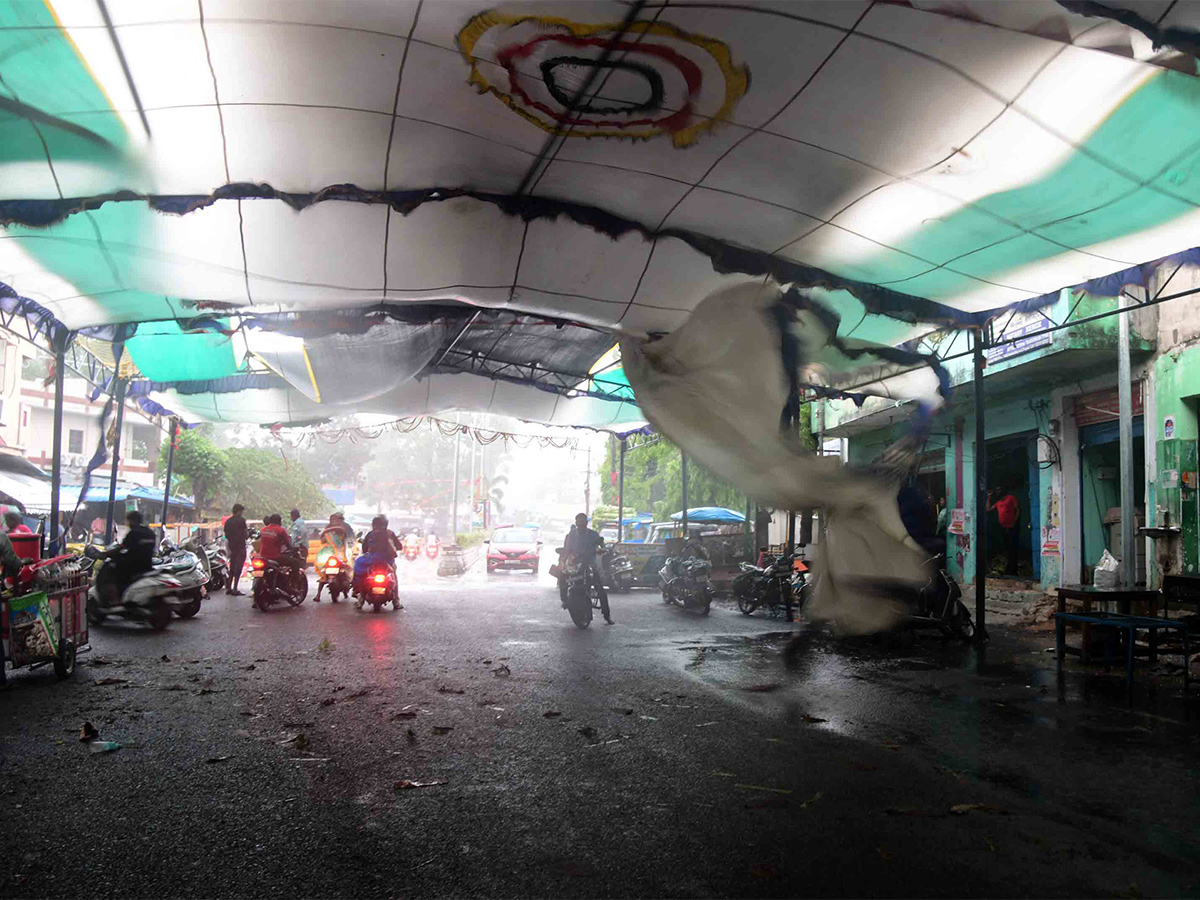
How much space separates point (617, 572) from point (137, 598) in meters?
10.6

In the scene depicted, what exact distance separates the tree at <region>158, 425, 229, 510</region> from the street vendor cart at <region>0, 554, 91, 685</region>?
23.0m

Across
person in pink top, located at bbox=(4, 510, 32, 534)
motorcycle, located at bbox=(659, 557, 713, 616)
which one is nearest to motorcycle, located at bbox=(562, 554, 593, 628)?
motorcycle, located at bbox=(659, 557, 713, 616)

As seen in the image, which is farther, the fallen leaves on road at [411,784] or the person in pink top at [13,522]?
the person in pink top at [13,522]

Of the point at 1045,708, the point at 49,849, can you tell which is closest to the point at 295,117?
the point at 49,849

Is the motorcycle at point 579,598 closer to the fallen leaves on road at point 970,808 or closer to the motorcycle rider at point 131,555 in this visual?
the motorcycle rider at point 131,555

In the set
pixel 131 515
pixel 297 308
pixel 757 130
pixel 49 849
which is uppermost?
pixel 757 130

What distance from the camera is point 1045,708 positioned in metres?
6.65

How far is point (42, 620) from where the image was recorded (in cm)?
717

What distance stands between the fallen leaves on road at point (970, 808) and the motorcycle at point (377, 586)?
36.8 feet

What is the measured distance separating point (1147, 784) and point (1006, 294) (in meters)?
5.24

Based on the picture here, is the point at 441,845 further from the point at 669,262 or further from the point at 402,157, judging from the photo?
the point at 669,262

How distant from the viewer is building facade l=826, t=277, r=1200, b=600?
11906 millimetres

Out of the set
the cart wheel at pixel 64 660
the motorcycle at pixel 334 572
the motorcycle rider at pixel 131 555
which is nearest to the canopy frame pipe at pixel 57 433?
the motorcycle rider at pixel 131 555

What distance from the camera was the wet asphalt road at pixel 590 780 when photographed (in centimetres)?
336
